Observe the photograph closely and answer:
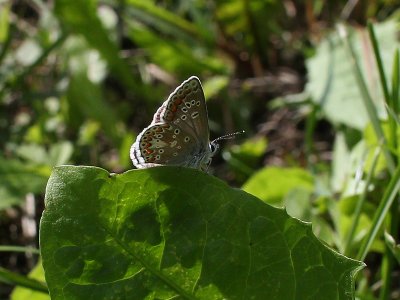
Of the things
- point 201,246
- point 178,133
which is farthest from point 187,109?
point 201,246

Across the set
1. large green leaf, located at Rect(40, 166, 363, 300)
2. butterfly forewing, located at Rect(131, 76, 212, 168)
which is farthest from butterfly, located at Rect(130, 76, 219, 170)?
large green leaf, located at Rect(40, 166, 363, 300)

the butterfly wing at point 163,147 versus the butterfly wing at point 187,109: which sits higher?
the butterfly wing at point 187,109

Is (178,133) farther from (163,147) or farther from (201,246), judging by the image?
(201,246)

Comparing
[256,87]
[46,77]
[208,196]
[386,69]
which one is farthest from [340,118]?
[46,77]

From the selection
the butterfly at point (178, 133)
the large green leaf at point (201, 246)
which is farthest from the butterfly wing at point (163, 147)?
the large green leaf at point (201, 246)

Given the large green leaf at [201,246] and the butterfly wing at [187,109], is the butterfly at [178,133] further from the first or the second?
the large green leaf at [201,246]

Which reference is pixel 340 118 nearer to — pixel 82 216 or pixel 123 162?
pixel 123 162
